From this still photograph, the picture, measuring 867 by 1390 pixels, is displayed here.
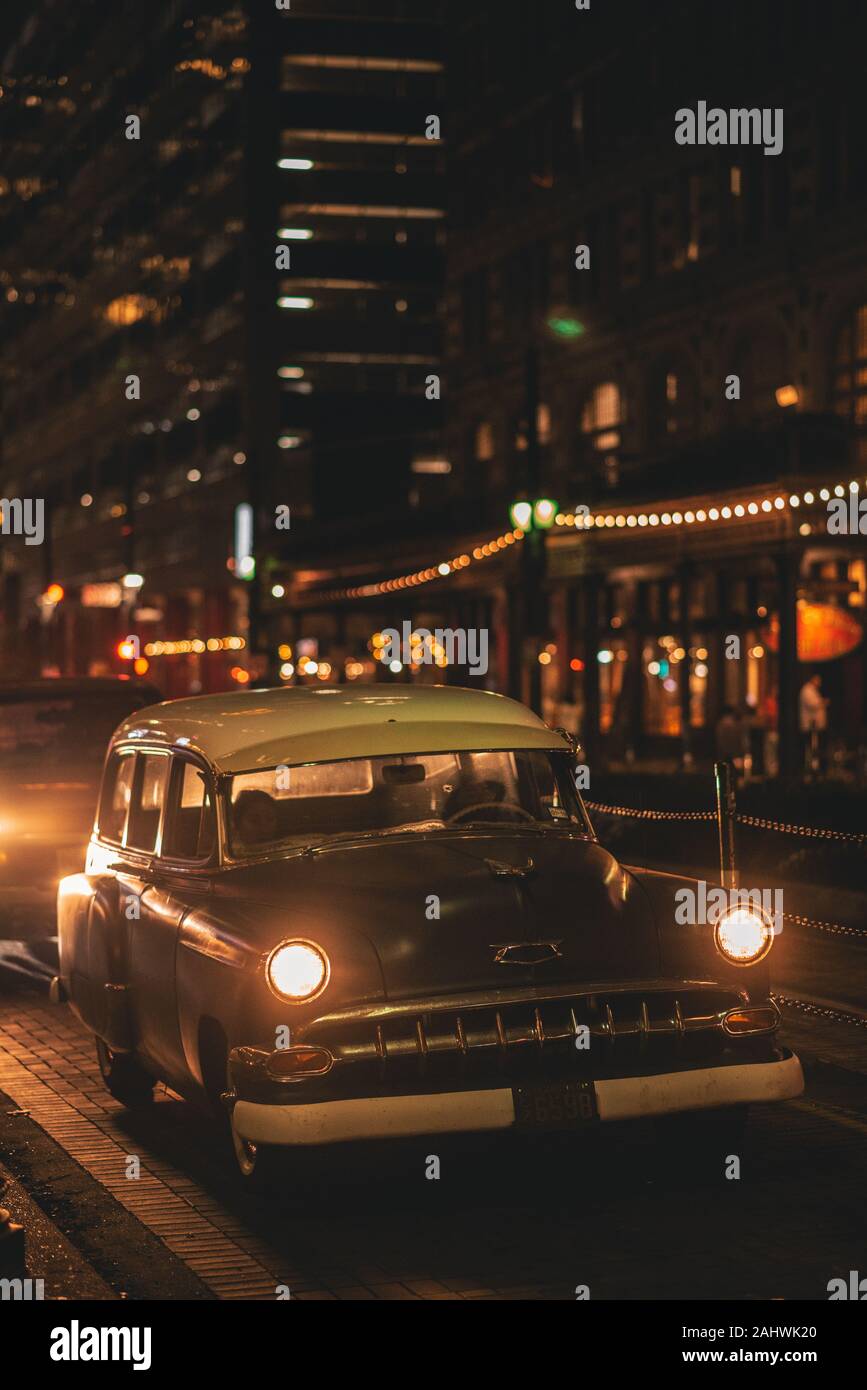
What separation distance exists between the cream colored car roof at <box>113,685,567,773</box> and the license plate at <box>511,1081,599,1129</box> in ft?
6.23

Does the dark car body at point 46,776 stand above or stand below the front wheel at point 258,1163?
above

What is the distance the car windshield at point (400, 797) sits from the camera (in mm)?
8156

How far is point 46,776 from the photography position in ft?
48.1

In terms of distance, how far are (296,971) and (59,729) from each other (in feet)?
27.5

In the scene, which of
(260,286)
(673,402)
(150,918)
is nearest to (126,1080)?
(150,918)

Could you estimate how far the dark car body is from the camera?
551 inches

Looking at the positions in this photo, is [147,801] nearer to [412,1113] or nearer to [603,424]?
[412,1113]

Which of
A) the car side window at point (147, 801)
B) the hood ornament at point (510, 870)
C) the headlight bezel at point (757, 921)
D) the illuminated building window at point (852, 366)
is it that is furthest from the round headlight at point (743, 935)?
the illuminated building window at point (852, 366)

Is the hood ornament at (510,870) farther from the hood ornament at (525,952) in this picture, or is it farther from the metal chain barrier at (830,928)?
the metal chain barrier at (830,928)

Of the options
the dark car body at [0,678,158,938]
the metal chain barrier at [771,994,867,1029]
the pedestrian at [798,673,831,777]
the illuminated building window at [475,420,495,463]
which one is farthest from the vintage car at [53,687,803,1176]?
the illuminated building window at [475,420,495,463]

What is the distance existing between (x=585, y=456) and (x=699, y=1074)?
1648 inches

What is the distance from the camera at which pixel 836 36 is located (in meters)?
38.0

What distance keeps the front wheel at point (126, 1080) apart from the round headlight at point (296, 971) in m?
2.18

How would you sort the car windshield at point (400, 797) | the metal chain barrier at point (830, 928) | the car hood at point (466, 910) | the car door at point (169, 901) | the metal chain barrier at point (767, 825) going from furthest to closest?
the metal chain barrier at point (767, 825)
the metal chain barrier at point (830, 928)
the car windshield at point (400, 797)
the car door at point (169, 901)
the car hood at point (466, 910)
